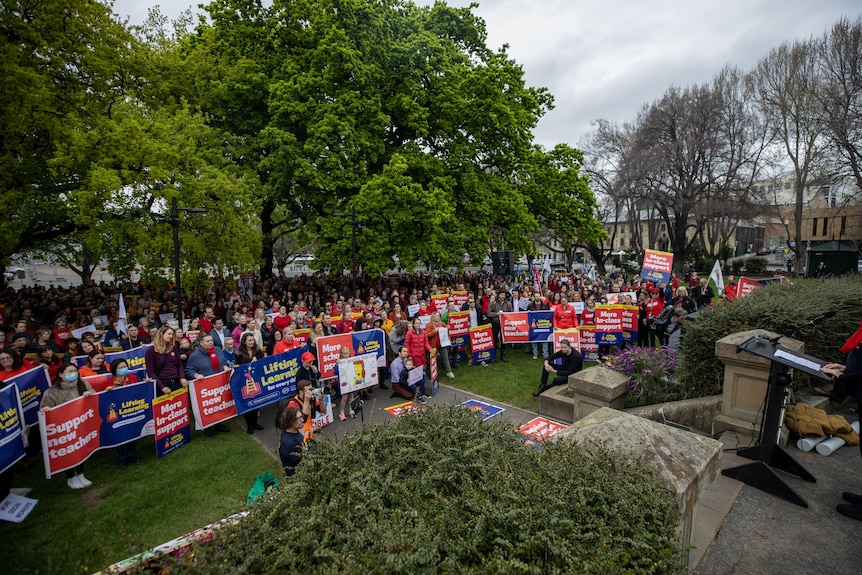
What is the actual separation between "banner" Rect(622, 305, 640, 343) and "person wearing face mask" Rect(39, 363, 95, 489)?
1240 centimetres

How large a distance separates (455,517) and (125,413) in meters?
6.74

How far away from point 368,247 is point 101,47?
12.4 meters

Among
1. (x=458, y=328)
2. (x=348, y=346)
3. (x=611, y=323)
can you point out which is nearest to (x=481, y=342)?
(x=458, y=328)

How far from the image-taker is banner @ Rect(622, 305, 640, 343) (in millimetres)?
12523

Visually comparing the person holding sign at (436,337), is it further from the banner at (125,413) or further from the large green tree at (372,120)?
the large green tree at (372,120)

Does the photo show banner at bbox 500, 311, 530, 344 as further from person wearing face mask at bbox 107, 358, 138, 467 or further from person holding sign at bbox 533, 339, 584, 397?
person wearing face mask at bbox 107, 358, 138, 467

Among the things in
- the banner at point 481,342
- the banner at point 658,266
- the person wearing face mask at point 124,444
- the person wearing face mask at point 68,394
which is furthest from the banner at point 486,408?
the banner at point 658,266

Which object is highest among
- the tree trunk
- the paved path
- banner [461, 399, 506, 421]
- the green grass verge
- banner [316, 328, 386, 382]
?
the tree trunk

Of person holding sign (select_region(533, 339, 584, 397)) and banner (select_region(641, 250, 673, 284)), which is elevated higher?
banner (select_region(641, 250, 673, 284))

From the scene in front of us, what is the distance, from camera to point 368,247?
17.6m

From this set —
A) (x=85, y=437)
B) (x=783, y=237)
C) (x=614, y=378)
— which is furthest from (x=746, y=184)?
(x=783, y=237)

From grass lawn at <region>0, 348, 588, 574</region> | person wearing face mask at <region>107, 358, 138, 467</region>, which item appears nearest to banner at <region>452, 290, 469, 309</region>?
grass lawn at <region>0, 348, 588, 574</region>

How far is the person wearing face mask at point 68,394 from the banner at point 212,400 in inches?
61.4

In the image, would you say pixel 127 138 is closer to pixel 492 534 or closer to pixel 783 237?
pixel 492 534
